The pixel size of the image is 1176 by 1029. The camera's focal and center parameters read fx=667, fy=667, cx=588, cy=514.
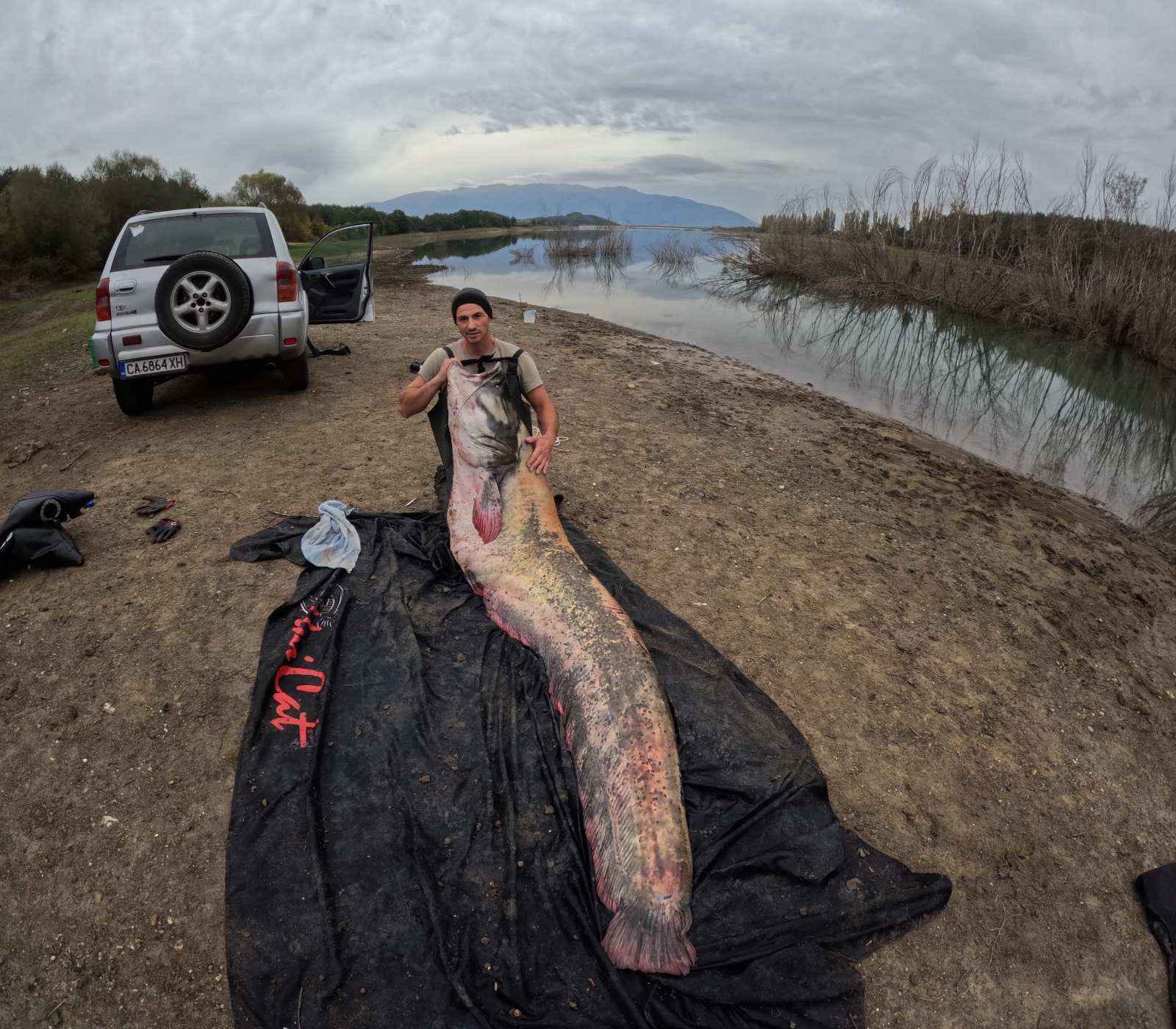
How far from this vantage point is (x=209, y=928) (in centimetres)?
241

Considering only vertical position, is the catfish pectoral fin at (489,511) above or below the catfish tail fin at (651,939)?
above

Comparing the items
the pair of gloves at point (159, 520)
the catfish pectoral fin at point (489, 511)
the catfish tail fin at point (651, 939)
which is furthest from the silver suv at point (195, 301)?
the catfish tail fin at point (651, 939)

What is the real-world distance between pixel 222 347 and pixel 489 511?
386 centimetres

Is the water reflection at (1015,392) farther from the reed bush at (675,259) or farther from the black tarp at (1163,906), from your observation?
the reed bush at (675,259)

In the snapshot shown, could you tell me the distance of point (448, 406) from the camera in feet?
14.6

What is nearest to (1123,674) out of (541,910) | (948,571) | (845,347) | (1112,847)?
(948,571)

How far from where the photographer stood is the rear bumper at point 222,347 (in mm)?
6078

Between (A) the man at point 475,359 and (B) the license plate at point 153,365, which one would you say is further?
(B) the license plate at point 153,365

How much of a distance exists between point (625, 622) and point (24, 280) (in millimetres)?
21086

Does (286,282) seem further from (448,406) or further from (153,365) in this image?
(448,406)

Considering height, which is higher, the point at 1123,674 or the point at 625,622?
the point at 625,622

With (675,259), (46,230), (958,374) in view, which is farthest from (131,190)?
(958,374)

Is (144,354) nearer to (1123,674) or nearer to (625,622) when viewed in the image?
(625,622)

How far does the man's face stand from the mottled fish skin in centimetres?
26
